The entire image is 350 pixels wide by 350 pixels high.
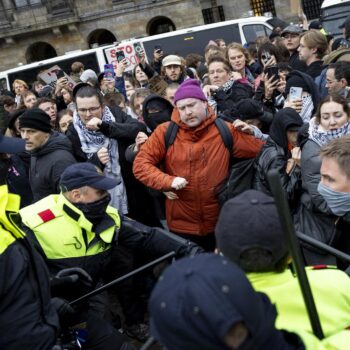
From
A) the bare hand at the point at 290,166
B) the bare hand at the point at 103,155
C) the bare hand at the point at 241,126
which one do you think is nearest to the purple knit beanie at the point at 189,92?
the bare hand at the point at 241,126

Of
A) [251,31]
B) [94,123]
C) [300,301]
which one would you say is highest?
[251,31]

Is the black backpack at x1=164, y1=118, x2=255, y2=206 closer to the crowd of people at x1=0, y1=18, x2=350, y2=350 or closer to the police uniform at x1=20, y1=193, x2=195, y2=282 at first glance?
the crowd of people at x1=0, y1=18, x2=350, y2=350

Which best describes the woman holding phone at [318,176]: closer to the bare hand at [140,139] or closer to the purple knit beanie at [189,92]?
the purple knit beanie at [189,92]

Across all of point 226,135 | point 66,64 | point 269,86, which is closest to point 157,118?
point 226,135

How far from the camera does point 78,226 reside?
2.97 meters

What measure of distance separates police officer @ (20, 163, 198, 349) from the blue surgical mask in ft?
2.79

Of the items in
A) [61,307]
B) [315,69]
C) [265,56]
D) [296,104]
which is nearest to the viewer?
[61,307]

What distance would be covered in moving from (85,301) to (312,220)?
1425mm

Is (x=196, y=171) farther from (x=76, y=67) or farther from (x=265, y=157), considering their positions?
(x=76, y=67)

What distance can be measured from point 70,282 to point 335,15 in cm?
1011

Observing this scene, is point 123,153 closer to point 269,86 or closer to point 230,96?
point 230,96

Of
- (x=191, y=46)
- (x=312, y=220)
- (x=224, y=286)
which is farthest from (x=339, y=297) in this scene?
(x=191, y=46)

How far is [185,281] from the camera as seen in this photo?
1.27 metres

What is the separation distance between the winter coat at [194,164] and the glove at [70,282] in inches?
43.4
